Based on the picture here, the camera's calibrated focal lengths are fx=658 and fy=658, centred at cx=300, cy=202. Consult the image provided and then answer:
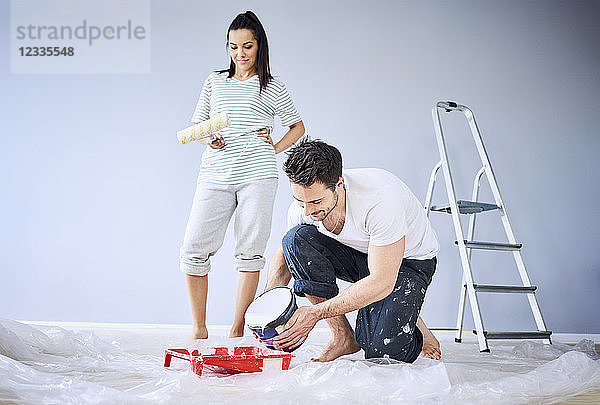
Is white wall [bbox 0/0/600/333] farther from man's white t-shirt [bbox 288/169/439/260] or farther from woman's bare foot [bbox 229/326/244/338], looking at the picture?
man's white t-shirt [bbox 288/169/439/260]

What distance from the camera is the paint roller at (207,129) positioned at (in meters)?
2.52

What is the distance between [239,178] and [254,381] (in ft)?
3.68

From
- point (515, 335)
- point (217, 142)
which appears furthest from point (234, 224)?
point (515, 335)

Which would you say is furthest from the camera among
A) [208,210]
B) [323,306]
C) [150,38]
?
[150,38]

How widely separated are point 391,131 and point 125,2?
1.63 m

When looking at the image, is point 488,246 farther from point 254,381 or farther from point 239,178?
point 254,381

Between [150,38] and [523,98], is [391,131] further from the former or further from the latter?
[150,38]

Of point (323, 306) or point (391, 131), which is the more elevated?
point (391, 131)

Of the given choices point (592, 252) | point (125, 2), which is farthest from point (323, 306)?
point (125, 2)

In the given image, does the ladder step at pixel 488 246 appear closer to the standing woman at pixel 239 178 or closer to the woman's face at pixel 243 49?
the standing woman at pixel 239 178

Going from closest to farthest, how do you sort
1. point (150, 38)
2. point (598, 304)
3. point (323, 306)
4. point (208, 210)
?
point (323, 306) → point (208, 210) → point (598, 304) → point (150, 38)

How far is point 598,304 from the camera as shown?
3.38 metres

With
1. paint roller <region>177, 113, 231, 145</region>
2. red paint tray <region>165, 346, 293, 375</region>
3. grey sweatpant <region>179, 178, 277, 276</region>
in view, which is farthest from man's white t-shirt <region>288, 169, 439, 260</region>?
paint roller <region>177, 113, 231, 145</region>

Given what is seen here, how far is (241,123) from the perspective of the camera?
2.66 m
